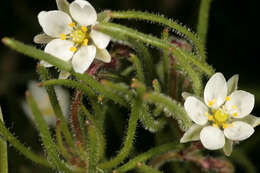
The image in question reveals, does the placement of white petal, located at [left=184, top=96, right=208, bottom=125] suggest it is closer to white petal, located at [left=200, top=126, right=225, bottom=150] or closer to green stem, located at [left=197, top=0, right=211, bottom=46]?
white petal, located at [left=200, top=126, right=225, bottom=150]

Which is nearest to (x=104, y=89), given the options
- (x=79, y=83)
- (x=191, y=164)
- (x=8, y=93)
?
(x=79, y=83)

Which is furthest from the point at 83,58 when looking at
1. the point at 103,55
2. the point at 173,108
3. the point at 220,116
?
the point at 220,116

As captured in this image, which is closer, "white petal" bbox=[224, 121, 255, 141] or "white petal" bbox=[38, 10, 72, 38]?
"white petal" bbox=[224, 121, 255, 141]

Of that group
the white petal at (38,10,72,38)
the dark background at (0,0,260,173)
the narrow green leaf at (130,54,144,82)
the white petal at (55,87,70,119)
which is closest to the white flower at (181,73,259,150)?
the narrow green leaf at (130,54,144,82)

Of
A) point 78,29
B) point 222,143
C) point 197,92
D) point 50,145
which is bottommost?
point 50,145

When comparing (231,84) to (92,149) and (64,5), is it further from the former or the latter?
(64,5)

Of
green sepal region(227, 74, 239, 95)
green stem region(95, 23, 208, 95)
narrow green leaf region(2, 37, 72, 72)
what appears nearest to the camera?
narrow green leaf region(2, 37, 72, 72)

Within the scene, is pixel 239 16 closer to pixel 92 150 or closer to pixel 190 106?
pixel 190 106
